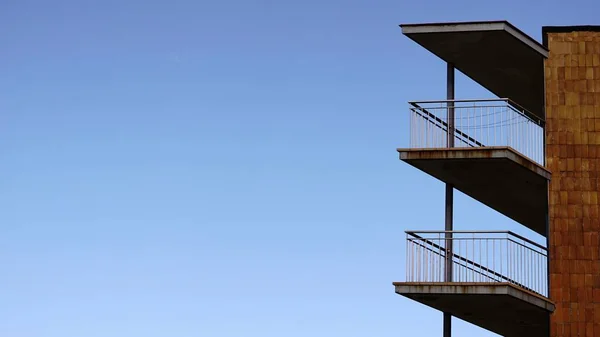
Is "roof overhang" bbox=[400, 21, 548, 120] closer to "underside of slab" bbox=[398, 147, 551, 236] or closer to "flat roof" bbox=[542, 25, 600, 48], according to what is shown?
"flat roof" bbox=[542, 25, 600, 48]

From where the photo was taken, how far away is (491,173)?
1442 inches

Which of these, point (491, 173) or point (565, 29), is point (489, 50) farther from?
point (491, 173)

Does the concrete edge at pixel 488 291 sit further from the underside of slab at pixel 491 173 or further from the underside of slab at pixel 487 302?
the underside of slab at pixel 491 173

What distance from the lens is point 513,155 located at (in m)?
35.5

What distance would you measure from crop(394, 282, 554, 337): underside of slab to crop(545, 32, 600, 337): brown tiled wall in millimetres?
729

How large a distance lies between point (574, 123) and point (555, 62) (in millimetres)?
1749

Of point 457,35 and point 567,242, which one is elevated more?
point 457,35

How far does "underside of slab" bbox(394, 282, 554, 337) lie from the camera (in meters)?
34.5

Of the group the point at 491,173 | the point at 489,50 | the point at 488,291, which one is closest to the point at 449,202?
the point at 491,173

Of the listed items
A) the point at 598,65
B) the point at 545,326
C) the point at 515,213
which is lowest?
the point at 545,326

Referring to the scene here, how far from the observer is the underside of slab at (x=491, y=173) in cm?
3562

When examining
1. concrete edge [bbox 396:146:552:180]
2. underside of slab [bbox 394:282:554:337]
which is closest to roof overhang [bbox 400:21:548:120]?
concrete edge [bbox 396:146:552:180]

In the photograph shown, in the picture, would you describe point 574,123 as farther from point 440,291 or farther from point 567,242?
point 440,291

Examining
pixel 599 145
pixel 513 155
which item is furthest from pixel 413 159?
pixel 599 145
